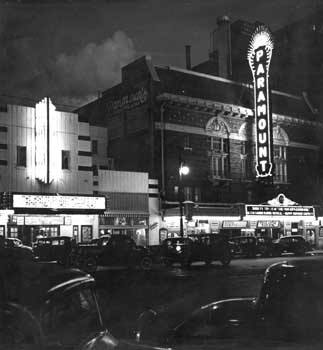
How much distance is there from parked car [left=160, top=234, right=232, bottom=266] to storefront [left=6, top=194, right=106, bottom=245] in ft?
17.9

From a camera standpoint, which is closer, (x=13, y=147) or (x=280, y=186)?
(x=13, y=147)

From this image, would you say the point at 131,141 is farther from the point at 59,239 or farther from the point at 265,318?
the point at 265,318

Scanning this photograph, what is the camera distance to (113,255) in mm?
22219

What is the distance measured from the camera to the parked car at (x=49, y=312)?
3.66m

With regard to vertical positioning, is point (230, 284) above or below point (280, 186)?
below

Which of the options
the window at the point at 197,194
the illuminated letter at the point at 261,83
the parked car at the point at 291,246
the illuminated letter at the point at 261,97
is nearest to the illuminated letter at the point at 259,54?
the illuminated letter at the point at 261,83

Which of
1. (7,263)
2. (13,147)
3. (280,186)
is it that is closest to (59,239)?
(13,147)

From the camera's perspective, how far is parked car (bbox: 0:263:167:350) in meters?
3.66

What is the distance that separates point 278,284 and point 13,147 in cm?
2436

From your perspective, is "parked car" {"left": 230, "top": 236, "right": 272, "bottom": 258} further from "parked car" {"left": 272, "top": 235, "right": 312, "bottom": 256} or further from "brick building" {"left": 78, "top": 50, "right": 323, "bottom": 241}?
"brick building" {"left": 78, "top": 50, "right": 323, "bottom": 241}

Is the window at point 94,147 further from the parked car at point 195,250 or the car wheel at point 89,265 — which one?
the car wheel at point 89,265

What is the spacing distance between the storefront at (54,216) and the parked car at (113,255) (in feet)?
15.6

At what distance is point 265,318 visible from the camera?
13.7 ft

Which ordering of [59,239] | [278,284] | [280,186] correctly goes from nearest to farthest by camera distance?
[278,284] < [59,239] < [280,186]
